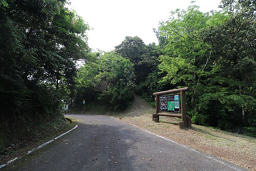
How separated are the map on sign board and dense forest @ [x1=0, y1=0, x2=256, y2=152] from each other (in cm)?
350

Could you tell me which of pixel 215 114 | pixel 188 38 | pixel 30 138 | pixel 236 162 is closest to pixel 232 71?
pixel 188 38

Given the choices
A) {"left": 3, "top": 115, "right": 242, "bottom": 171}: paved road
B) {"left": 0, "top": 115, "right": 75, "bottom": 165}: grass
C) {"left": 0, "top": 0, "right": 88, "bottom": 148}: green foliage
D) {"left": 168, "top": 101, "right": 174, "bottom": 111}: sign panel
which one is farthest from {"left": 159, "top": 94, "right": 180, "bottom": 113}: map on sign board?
{"left": 0, "top": 115, "right": 75, "bottom": 165}: grass

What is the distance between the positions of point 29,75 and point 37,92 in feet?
3.26

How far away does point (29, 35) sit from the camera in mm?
5777

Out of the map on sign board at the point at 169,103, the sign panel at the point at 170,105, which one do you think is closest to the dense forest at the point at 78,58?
the map on sign board at the point at 169,103

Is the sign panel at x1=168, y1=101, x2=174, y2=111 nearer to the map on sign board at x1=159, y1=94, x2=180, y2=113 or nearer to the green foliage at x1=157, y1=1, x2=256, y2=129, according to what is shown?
the map on sign board at x1=159, y1=94, x2=180, y2=113

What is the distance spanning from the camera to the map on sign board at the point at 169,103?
913cm

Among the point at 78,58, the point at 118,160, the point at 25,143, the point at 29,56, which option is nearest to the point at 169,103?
the point at 118,160

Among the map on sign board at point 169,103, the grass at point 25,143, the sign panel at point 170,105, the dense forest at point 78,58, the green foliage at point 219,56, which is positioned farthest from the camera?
the green foliage at point 219,56

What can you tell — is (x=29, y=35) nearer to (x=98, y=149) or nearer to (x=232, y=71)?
(x=98, y=149)

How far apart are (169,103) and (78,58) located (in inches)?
308

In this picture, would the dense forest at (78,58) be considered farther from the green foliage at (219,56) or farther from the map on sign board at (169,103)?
the map on sign board at (169,103)

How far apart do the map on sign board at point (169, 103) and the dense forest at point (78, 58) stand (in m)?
3.50

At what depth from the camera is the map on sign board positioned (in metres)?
9.13
